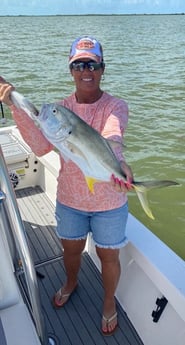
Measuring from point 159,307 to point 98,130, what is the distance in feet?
3.95

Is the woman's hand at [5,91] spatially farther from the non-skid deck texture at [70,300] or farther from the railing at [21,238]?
the non-skid deck texture at [70,300]

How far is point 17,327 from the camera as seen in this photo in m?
1.85

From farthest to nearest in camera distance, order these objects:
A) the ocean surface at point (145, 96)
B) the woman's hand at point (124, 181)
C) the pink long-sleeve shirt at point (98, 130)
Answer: the ocean surface at point (145, 96)
the pink long-sleeve shirt at point (98, 130)
the woman's hand at point (124, 181)

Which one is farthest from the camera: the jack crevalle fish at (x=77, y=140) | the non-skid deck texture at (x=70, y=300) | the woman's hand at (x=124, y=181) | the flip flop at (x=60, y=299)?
the flip flop at (x=60, y=299)

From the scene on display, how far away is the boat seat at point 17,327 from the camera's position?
5.78 ft

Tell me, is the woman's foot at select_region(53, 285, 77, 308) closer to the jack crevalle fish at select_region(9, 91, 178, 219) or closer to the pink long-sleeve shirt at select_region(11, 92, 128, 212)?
the pink long-sleeve shirt at select_region(11, 92, 128, 212)

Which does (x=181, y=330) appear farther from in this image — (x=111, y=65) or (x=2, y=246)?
(x=111, y=65)

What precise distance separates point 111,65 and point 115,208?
1497 centimetres

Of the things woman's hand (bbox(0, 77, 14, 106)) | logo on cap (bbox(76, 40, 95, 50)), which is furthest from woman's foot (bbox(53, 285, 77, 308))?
logo on cap (bbox(76, 40, 95, 50))

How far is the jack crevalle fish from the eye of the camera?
5.21 ft

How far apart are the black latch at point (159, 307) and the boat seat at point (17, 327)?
869 millimetres

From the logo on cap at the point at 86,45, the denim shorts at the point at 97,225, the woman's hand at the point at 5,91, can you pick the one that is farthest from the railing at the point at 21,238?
the logo on cap at the point at 86,45

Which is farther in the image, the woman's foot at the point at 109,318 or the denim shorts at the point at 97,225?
the woman's foot at the point at 109,318

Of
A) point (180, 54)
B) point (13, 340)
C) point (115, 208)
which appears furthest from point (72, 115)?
point (180, 54)
